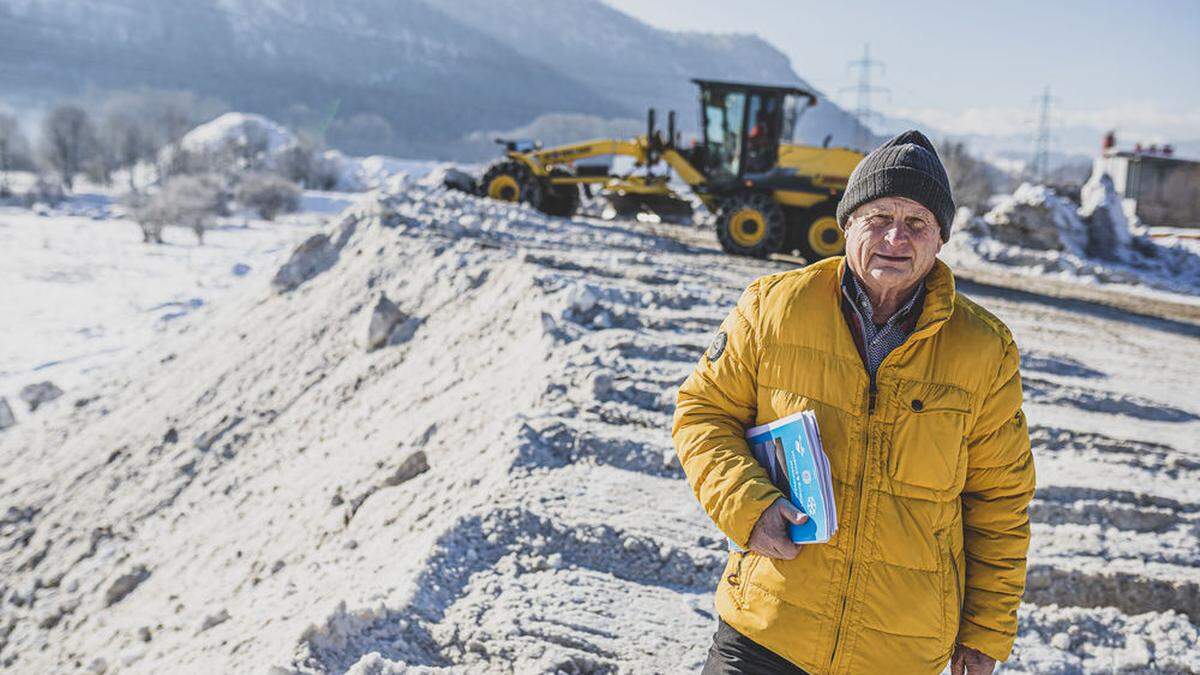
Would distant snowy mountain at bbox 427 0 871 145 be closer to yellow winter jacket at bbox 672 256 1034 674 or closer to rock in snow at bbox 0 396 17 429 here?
rock in snow at bbox 0 396 17 429

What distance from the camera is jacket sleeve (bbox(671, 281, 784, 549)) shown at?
1793 mm

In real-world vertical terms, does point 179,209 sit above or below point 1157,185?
below

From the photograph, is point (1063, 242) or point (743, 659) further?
point (1063, 242)

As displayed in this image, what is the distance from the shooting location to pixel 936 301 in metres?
1.77

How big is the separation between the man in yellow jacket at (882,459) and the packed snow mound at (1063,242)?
13.9 meters

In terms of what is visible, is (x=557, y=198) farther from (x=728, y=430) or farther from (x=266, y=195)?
(x=266, y=195)

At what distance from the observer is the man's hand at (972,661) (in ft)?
6.15

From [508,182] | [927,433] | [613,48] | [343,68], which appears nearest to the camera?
[927,433]

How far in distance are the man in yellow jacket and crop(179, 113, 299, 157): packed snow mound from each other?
53.6 meters

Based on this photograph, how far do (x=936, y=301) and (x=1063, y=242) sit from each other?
16.5m

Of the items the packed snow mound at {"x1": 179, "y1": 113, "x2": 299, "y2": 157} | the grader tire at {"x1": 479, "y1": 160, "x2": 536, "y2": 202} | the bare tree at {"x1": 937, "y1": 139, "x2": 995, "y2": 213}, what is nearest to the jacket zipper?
the grader tire at {"x1": 479, "y1": 160, "x2": 536, "y2": 202}

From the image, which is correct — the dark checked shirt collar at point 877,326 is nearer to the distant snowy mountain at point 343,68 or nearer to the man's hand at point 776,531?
the man's hand at point 776,531

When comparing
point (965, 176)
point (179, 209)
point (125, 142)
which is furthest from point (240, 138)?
point (965, 176)

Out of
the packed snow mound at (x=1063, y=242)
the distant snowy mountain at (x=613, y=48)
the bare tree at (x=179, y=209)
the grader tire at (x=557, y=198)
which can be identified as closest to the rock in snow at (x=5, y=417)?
the grader tire at (x=557, y=198)
